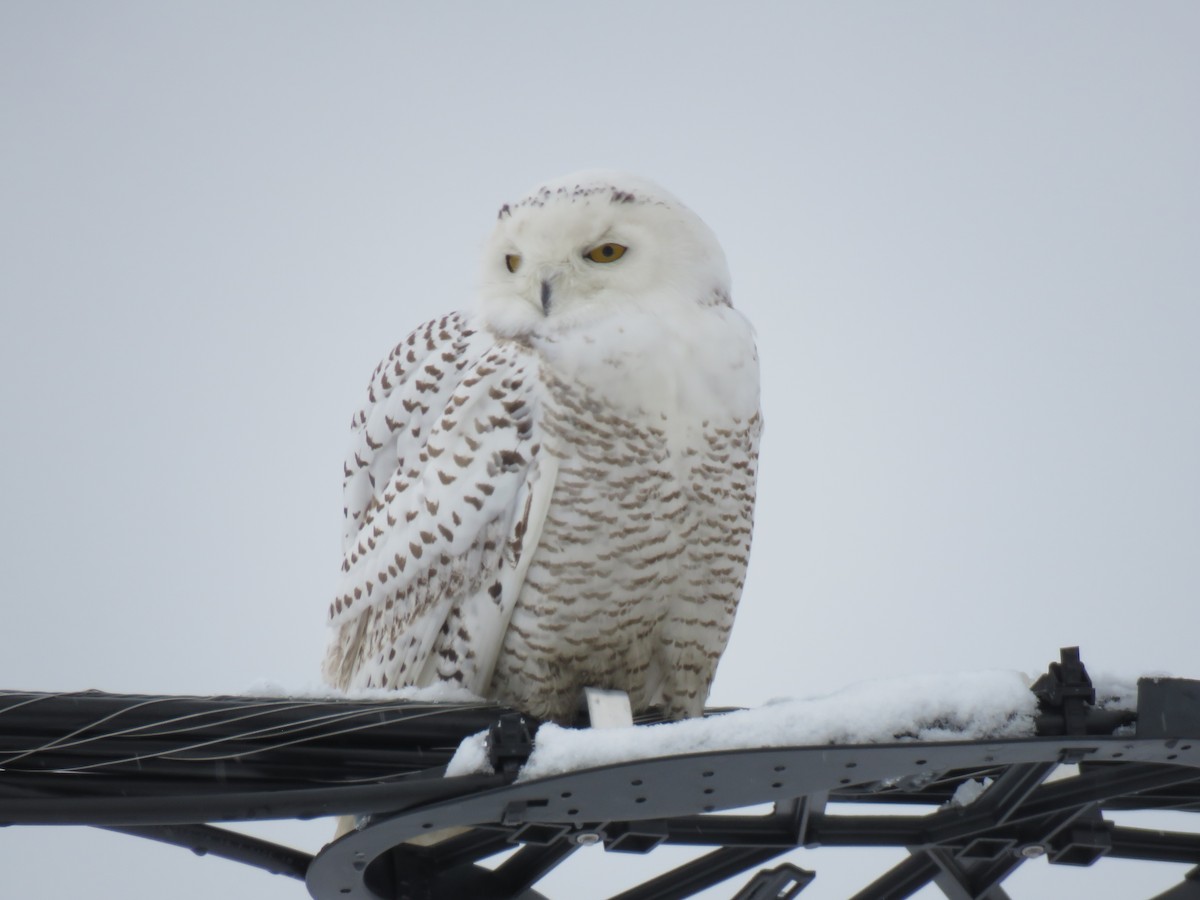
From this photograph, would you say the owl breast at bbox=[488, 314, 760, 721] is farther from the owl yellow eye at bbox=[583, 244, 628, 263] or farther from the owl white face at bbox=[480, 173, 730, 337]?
the owl yellow eye at bbox=[583, 244, 628, 263]

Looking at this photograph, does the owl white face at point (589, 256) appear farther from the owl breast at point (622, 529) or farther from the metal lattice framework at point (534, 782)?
the metal lattice framework at point (534, 782)

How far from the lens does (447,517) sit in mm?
3635

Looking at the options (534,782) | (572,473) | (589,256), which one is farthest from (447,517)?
(534,782)

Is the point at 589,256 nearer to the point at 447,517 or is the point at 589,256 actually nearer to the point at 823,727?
the point at 447,517

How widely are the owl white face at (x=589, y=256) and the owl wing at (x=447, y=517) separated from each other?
0.38ft

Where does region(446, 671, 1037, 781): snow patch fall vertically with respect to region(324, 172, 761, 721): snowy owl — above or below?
below

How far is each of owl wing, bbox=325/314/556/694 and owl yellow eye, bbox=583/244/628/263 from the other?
28cm

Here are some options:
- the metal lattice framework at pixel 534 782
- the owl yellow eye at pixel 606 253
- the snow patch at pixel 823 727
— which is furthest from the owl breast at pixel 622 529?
the snow patch at pixel 823 727

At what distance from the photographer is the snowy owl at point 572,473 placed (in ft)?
11.7

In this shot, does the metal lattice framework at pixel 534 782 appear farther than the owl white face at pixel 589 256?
No

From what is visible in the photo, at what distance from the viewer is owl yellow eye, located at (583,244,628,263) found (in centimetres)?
372

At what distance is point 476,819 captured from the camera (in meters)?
2.57

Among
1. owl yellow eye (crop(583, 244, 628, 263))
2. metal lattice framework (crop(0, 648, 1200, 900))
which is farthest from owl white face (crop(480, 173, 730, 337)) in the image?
metal lattice framework (crop(0, 648, 1200, 900))

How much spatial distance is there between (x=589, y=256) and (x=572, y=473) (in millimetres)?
531
